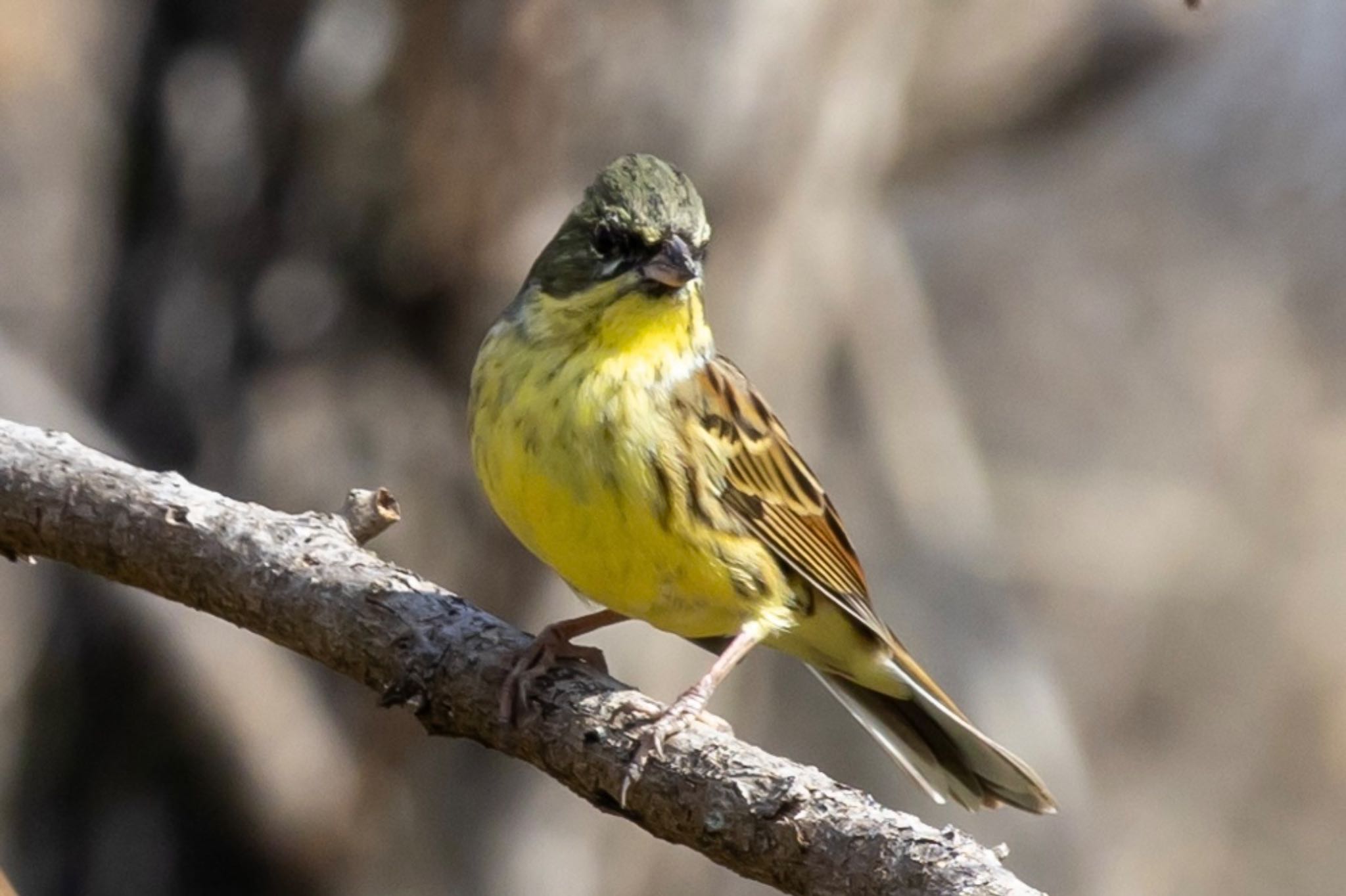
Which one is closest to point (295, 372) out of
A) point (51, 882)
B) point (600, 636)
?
point (600, 636)

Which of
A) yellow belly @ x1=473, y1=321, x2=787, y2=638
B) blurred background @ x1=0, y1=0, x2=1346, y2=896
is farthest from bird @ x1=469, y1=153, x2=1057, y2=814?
blurred background @ x1=0, y1=0, x2=1346, y2=896

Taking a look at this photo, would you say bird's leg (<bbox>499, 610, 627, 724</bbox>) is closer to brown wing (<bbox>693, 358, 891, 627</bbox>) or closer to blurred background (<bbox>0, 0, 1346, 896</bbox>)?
brown wing (<bbox>693, 358, 891, 627</bbox>)

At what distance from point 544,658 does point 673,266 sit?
938 millimetres

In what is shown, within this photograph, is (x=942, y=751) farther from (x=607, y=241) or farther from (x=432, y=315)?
(x=432, y=315)

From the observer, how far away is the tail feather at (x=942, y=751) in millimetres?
5008

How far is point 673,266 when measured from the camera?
14.6 feet

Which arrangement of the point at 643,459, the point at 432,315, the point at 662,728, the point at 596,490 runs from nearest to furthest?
1. the point at 662,728
2. the point at 596,490
3. the point at 643,459
4. the point at 432,315

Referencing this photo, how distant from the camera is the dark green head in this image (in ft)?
14.7

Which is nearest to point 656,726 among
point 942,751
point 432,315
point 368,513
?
point 368,513

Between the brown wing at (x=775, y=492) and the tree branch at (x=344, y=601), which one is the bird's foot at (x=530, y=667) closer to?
the tree branch at (x=344, y=601)

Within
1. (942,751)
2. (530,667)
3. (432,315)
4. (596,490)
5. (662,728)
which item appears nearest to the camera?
(662,728)

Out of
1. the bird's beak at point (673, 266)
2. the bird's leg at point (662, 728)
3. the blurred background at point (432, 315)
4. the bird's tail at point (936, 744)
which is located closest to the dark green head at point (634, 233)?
the bird's beak at point (673, 266)

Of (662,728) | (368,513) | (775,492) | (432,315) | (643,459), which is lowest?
(662,728)

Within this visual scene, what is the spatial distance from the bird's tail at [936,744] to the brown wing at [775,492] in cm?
21
